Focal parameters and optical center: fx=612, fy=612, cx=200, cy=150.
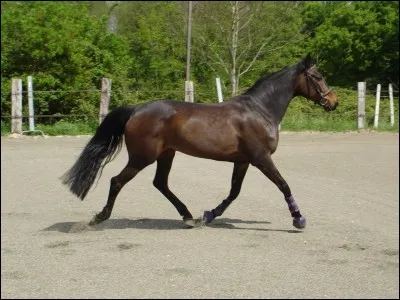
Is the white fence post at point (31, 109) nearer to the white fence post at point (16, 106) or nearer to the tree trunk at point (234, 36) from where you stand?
the white fence post at point (16, 106)

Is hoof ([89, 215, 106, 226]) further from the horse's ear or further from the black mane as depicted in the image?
the horse's ear

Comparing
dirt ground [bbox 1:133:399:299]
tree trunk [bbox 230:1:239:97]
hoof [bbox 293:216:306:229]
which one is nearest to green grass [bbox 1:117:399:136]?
tree trunk [bbox 230:1:239:97]

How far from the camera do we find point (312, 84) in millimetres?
6883

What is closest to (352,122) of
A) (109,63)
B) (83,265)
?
(109,63)

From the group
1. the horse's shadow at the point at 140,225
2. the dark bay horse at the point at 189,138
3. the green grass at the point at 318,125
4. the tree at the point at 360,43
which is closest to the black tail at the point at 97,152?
the dark bay horse at the point at 189,138

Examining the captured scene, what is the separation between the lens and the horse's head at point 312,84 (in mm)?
6875

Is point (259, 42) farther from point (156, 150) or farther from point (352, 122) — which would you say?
point (156, 150)

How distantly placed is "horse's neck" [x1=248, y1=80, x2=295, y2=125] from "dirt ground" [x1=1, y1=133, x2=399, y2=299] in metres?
1.21

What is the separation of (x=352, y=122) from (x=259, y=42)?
551 centimetres

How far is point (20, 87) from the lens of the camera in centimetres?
1653

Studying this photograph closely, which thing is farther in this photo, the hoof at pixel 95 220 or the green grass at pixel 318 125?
the green grass at pixel 318 125

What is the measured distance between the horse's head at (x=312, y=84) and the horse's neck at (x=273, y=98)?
0.14m

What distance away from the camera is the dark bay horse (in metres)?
6.43

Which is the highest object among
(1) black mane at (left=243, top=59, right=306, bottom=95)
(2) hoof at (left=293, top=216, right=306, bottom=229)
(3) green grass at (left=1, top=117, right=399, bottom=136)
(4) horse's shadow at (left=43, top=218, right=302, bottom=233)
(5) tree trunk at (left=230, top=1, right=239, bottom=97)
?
(5) tree trunk at (left=230, top=1, right=239, bottom=97)
